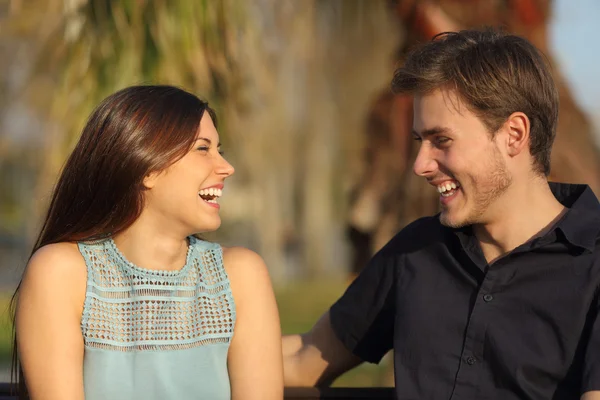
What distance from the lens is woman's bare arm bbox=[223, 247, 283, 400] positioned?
2.41 metres

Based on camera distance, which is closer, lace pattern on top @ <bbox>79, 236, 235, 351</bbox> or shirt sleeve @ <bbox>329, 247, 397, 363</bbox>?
lace pattern on top @ <bbox>79, 236, 235, 351</bbox>

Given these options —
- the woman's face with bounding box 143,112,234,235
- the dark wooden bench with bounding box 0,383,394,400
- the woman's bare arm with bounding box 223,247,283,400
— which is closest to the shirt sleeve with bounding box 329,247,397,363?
the dark wooden bench with bounding box 0,383,394,400

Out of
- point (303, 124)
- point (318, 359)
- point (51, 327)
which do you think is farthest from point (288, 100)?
point (51, 327)

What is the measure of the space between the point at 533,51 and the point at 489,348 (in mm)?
768

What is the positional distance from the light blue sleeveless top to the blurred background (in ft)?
1.84

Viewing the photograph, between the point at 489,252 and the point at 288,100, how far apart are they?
19.6 feet

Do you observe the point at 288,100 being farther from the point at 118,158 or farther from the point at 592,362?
the point at 592,362

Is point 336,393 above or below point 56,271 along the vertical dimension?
below

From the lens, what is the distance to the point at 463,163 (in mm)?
2381

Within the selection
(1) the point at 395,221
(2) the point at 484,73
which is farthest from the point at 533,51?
(1) the point at 395,221

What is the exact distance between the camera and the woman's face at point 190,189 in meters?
2.36

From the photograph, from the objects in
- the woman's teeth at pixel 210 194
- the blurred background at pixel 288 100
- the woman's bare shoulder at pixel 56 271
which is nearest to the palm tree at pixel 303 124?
the blurred background at pixel 288 100

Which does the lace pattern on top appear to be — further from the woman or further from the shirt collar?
the shirt collar

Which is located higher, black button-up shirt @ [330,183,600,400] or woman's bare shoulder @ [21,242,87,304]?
woman's bare shoulder @ [21,242,87,304]
